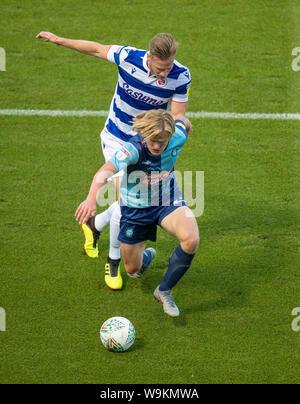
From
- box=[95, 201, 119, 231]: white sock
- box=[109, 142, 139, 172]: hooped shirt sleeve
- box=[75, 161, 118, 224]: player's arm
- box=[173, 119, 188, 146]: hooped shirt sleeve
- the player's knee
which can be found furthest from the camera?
box=[95, 201, 119, 231]: white sock

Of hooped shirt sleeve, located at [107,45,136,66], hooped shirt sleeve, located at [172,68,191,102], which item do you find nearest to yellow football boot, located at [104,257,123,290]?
hooped shirt sleeve, located at [172,68,191,102]

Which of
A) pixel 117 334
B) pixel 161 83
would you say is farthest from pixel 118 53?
pixel 117 334

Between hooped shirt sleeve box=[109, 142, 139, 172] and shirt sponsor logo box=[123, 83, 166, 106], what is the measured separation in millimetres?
851

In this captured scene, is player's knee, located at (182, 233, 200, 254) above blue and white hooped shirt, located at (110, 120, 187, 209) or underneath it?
underneath

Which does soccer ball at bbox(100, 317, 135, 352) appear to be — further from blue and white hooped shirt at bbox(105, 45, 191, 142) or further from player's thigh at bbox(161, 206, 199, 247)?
blue and white hooped shirt at bbox(105, 45, 191, 142)

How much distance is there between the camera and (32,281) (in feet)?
21.0

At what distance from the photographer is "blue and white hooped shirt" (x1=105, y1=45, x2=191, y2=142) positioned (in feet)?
20.1

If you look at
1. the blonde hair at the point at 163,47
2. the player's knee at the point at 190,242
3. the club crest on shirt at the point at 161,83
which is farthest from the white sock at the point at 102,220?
the blonde hair at the point at 163,47

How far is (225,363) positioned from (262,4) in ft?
25.2

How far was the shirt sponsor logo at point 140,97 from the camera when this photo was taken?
6215 mm

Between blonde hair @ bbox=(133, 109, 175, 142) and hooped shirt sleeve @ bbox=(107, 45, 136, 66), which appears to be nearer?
blonde hair @ bbox=(133, 109, 175, 142)
